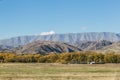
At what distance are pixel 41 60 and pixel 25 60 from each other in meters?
10.5

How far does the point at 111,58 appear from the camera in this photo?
192m

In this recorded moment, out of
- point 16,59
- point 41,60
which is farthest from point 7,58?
point 41,60

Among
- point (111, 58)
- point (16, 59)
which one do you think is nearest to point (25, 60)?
point (16, 59)

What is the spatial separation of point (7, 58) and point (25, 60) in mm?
11466

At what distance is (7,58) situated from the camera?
19938 cm

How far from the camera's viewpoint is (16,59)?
19725cm

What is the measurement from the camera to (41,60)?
198m

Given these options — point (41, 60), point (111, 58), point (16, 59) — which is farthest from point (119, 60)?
point (16, 59)

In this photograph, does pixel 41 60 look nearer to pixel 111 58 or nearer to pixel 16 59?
pixel 16 59

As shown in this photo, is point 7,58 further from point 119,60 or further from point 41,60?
point 119,60

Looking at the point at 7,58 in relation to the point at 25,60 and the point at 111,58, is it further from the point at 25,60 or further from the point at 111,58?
the point at 111,58

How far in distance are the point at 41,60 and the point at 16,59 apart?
1569 centimetres

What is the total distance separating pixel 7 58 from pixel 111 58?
6523cm

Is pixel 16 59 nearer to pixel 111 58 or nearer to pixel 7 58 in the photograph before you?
pixel 7 58
